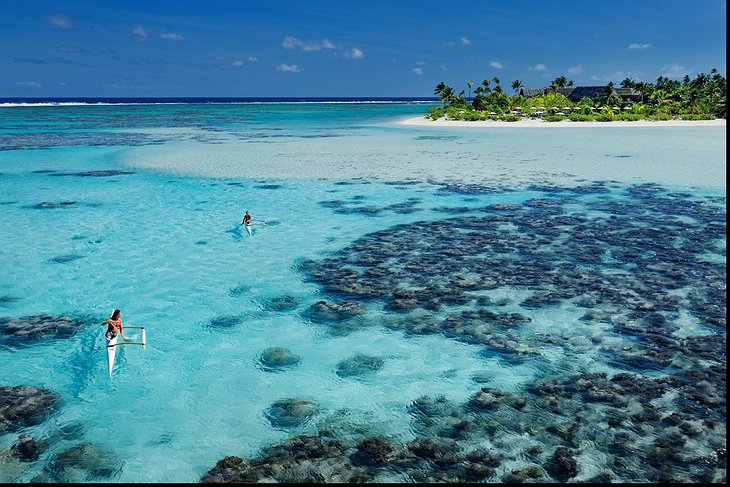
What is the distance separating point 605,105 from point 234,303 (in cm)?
8299

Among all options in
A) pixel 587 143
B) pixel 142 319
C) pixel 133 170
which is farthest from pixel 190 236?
pixel 587 143

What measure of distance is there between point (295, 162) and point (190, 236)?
59.6ft

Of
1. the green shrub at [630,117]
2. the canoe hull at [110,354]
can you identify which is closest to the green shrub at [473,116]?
the green shrub at [630,117]

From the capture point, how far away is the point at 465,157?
1505 inches

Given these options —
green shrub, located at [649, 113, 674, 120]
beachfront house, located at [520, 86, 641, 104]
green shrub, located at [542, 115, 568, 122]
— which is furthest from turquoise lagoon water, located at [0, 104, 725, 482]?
beachfront house, located at [520, 86, 641, 104]

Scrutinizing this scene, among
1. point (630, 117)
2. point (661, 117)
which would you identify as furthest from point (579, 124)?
point (661, 117)

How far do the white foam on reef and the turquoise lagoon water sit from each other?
39 cm

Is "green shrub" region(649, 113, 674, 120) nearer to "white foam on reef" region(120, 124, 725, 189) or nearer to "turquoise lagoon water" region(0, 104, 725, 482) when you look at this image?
"white foam on reef" region(120, 124, 725, 189)

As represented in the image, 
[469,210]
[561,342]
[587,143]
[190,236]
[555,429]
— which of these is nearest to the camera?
[555,429]

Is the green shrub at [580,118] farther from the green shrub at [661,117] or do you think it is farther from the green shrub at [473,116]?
the green shrub at [473,116]

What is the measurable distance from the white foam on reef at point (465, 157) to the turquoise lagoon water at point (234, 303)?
15.5 inches

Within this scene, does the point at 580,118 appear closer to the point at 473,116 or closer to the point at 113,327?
the point at 473,116

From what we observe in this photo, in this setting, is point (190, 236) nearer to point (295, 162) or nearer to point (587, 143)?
point (295, 162)

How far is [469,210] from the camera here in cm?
2162
